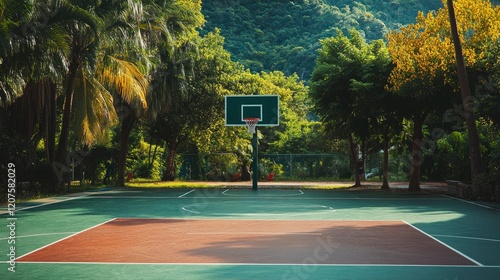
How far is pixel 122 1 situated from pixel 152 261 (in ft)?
54.2

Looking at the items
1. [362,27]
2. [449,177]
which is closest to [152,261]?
[449,177]

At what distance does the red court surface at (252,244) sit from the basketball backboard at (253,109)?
49.9ft

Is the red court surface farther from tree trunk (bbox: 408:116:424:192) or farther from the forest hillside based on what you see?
the forest hillside

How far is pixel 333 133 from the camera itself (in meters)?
31.7

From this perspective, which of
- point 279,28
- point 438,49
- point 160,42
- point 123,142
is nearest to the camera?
point 438,49

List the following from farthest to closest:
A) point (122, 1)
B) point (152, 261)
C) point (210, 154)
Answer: point (210, 154) < point (122, 1) < point (152, 261)

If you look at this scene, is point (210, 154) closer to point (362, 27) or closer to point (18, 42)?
point (18, 42)

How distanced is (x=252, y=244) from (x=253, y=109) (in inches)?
764

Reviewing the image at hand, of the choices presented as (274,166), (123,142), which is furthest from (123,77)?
(274,166)

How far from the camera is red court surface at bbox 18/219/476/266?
10648 mm

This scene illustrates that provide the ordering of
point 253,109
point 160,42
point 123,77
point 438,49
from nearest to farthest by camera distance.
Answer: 1. point 438,49
2. point 123,77
3. point 160,42
4. point 253,109

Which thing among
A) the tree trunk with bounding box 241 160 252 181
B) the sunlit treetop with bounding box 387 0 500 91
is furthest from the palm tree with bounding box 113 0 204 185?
the sunlit treetop with bounding box 387 0 500 91

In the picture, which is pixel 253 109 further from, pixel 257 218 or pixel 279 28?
pixel 279 28

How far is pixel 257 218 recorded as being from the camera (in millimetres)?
17531
